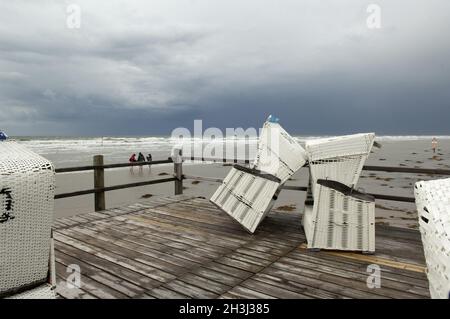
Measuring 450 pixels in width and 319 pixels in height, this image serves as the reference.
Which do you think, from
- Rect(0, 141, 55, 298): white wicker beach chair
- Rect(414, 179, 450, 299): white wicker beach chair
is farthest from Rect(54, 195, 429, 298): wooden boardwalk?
Rect(414, 179, 450, 299): white wicker beach chair

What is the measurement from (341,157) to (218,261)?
2409 mm

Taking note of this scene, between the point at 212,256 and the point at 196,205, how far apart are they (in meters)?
3.27

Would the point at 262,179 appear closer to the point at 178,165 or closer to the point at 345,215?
the point at 345,215

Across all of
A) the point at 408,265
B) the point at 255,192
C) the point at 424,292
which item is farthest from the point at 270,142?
the point at 424,292

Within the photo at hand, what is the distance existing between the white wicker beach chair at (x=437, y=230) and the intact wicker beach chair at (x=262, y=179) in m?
3.40

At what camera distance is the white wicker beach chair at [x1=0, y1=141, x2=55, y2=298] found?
7.49 feet

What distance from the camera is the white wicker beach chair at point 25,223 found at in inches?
89.9

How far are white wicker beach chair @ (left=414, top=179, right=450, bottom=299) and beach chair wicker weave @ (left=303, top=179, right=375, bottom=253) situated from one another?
2830 millimetres

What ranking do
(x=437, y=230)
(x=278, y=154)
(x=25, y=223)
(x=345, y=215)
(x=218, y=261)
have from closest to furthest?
(x=437, y=230) → (x=25, y=223) → (x=218, y=261) → (x=345, y=215) → (x=278, y=154)

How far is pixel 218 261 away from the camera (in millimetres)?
4598

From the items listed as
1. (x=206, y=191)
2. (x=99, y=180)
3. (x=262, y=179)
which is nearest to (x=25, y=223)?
(x=262, y=179)

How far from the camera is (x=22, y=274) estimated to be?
2449 mm

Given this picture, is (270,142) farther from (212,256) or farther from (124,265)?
(124,265)

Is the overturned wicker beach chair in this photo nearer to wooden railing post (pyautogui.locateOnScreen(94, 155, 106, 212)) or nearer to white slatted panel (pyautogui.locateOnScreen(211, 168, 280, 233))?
white slatted panel (pyautogui.locateOnScreen(211, 168, 280, 233))
